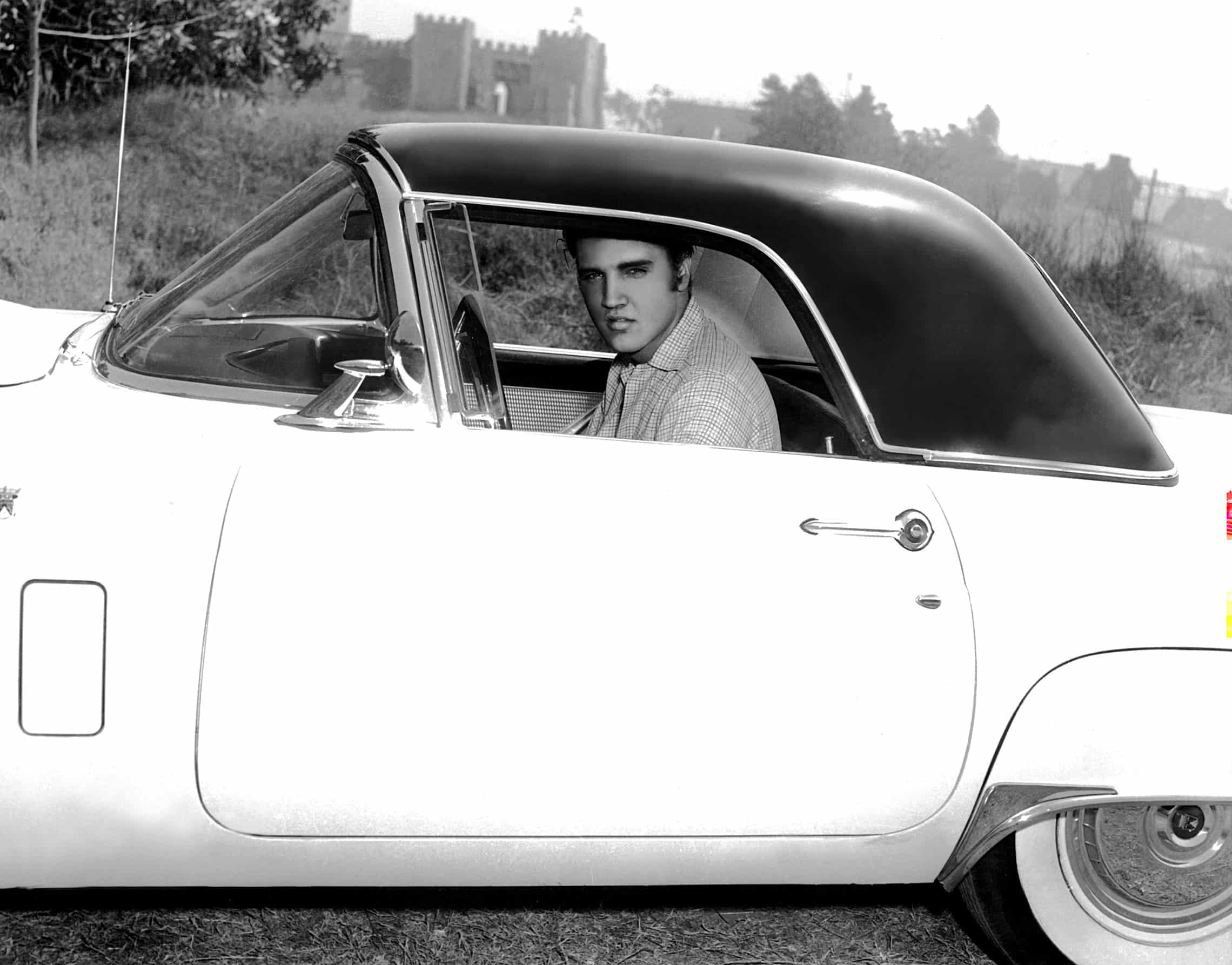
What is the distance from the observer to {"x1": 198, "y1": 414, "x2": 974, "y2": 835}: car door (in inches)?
79.8

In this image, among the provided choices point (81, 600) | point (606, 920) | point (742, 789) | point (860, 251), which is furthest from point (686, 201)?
point (606, 920)

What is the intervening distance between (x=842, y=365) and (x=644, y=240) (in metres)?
0.43

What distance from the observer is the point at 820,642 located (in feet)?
6.97

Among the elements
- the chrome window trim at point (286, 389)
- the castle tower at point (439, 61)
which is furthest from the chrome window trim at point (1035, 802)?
the castle tower at point (439, 61)

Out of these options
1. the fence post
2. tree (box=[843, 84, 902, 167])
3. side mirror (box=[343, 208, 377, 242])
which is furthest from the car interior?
the fence post

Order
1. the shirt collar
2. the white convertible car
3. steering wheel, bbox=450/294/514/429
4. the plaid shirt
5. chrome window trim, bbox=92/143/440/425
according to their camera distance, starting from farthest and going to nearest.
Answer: the shirt collar < steering wheel, bbox=450/294/514/429 < the plaid shirt < chrome window trim, bbox=92/143/440/425 < the white convertible car

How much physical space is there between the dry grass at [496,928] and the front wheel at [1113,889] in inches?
10.4

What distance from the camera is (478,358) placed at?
2742 mm

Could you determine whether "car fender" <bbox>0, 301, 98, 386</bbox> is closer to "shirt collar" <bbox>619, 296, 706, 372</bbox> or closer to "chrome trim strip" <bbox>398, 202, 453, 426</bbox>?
"chrome trim strip" <bbox>398, 202, 453, 426</bbox>

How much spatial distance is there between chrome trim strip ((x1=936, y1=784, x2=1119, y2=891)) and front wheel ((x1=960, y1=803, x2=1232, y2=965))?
0.14 metres

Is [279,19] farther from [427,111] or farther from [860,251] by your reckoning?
[860,251]

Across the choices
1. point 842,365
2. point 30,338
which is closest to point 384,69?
point 30,338

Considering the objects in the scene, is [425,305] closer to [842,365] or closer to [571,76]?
[842,365]

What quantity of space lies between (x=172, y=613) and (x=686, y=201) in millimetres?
1111
